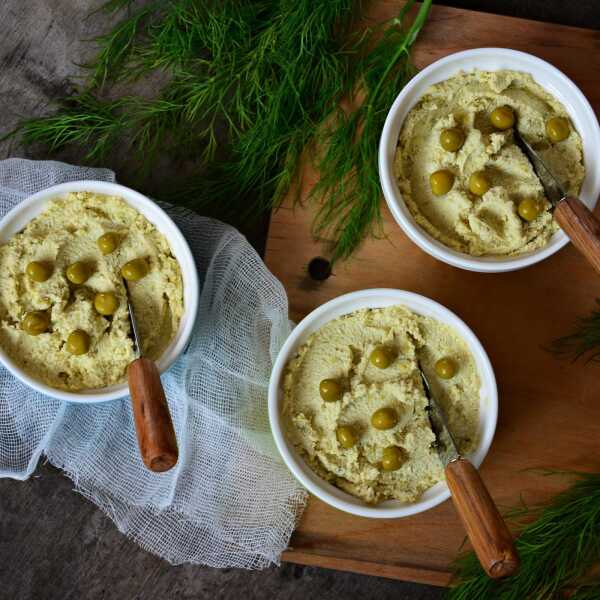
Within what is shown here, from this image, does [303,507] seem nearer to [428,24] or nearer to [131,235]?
[131,235]

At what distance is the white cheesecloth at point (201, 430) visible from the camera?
6.32ft

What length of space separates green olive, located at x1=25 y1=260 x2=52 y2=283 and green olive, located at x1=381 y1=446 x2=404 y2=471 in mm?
885

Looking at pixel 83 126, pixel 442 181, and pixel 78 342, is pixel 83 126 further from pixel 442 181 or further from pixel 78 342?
pixel 442 181

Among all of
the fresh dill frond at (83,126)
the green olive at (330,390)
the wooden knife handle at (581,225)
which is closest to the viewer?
the wooden knife handle at (581,225)

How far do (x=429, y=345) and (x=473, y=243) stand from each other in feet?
0.87

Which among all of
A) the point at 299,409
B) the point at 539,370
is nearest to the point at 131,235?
the point at 299,409

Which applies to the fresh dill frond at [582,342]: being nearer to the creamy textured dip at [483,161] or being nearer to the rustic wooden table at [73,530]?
the creamy textured dip at [483,161]

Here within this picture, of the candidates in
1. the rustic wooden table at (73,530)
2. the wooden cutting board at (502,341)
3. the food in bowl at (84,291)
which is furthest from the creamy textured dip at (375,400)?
the rustic wooden table at (73,530)

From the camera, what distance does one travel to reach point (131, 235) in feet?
5.86

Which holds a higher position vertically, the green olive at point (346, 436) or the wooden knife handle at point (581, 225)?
the wooden knife handle at point (581, 225)

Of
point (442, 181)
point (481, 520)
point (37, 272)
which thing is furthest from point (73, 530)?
point (442, 181)

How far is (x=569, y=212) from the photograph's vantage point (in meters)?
1.68

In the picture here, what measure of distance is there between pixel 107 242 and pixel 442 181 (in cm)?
79

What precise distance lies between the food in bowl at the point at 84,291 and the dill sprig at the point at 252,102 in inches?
11.3
